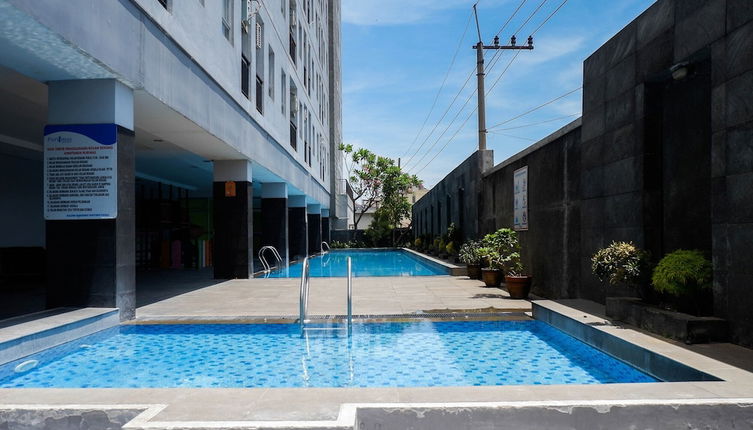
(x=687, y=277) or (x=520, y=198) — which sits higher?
(x=520, y=198)

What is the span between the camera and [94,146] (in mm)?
7176

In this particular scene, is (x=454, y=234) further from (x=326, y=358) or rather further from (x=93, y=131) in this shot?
(x=93, y=131)

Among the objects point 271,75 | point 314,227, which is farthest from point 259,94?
point 314,227

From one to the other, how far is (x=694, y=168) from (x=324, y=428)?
216 inches

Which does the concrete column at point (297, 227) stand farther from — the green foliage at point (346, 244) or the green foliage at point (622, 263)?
the green foliage at point (622, 263)

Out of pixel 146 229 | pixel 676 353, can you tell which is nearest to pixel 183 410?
pixel 676 353

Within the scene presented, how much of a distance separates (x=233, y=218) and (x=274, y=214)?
520 cm

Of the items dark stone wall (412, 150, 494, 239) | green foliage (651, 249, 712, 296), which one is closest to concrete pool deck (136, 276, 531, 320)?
green foliage (651, 249, 712, 296)

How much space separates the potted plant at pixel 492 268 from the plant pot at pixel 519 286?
1.63 m

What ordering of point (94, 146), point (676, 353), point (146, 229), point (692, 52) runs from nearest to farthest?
1. point (676, 353)
2. point (692, 52)
3. point (94, 146)
4. point (146, 229)

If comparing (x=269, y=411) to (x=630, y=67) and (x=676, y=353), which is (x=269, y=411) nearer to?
(x=676, y=353)

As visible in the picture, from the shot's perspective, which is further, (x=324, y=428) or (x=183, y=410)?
(x=183, y=410)

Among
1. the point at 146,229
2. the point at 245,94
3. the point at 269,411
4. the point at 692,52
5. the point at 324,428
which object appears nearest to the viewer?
the point at 324,428

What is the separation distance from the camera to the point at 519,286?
9.81 meters
